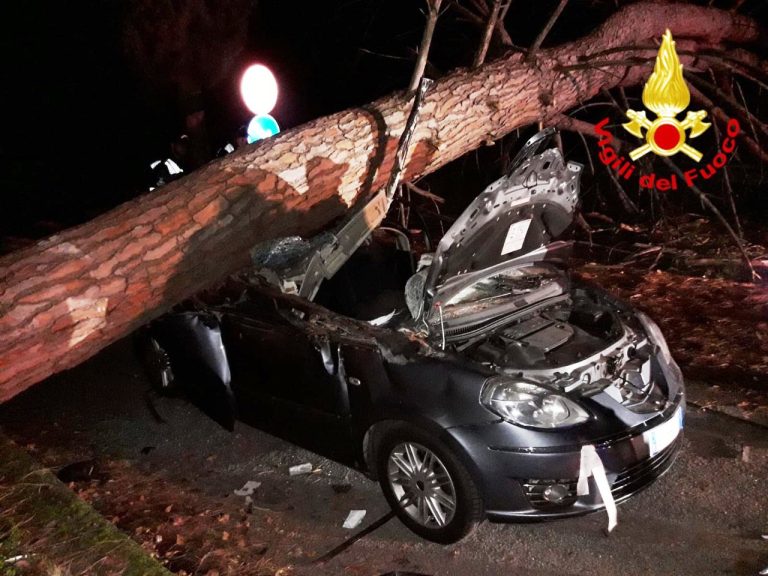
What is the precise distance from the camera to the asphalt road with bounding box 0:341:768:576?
341 cm

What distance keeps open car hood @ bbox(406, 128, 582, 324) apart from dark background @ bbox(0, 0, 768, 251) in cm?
672

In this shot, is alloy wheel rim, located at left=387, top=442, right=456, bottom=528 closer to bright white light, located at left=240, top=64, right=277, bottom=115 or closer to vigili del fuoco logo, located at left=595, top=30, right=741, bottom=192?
vigili del fuoco logo, located at left=595, top=30, right=741, bottom=192

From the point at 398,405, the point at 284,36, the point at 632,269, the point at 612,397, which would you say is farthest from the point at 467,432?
the point at 284,36

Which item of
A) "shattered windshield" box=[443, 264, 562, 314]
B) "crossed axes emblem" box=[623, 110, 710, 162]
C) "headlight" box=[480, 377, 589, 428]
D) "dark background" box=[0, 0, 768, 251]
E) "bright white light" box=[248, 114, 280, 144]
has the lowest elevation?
"headlight" box=[480, 377, 589, 428]

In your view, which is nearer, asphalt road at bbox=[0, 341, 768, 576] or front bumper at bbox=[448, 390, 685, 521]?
front bumper at bbox=[448, 390, 685, 521]

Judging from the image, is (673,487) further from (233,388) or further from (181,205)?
(181,205)

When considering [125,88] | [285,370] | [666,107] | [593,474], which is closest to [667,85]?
[666,107]

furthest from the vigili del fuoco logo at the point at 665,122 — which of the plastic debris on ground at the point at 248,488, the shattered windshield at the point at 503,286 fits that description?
the plastic debris on ground at the point at 248,488

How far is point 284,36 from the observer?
52.0ft

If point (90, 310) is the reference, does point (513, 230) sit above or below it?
below

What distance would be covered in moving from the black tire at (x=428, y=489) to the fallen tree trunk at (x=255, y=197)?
6.31 ft

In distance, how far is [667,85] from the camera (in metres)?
6.46

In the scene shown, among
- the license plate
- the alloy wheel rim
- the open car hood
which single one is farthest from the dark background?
the alloy wheel rim

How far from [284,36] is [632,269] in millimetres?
11478
